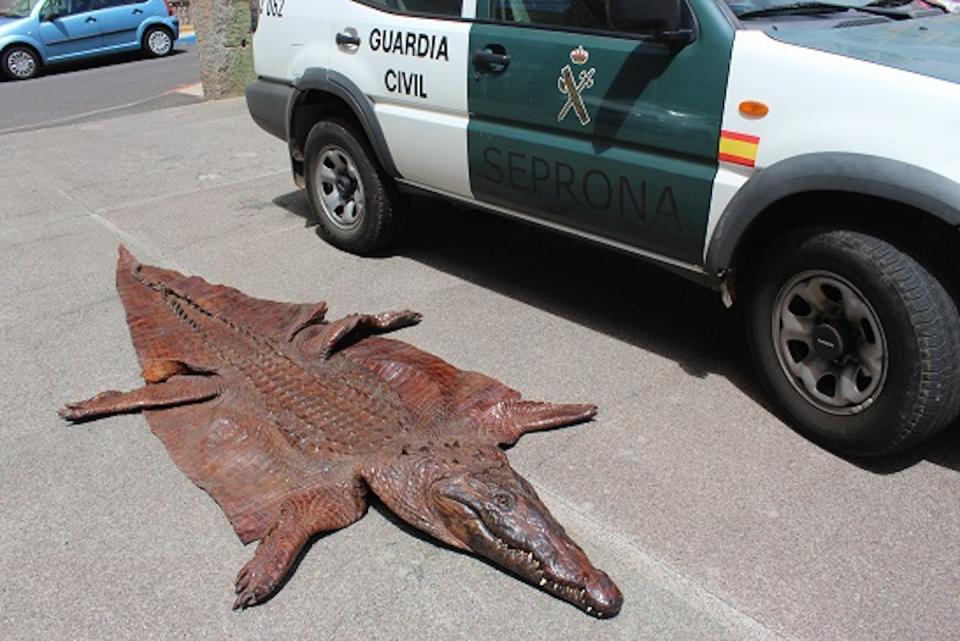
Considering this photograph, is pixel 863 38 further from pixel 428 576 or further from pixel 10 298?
pixel 10 298

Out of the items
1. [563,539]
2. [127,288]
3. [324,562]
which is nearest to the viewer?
[563,539]

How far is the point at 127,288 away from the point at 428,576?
318 cm

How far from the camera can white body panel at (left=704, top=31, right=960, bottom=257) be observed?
2977 millimetres

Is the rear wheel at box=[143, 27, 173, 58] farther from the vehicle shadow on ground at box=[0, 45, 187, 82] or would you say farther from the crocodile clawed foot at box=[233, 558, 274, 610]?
the crocodile clawed foot at box=[233, 558, 274, 610]

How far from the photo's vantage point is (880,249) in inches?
125

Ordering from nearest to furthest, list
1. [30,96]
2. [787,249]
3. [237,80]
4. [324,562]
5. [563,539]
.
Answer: [563,539]
[324,562]
[787,249]
[237,80]
[30,96]

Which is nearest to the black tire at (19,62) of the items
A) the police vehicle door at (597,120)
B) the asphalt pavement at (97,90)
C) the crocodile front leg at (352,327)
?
the asphalt pavement at (97,90)

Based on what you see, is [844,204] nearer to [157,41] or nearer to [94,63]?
[157,41]

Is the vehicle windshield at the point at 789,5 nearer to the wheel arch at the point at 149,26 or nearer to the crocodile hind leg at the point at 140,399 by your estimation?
the crocodile hind leg at the point at 140,399

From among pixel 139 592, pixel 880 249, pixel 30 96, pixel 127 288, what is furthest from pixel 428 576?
pixel 30 96

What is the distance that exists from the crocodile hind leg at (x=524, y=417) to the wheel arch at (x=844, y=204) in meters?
0.84

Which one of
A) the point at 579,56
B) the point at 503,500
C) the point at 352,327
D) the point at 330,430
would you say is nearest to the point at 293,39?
the point at 352,327

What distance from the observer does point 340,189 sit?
5.73 metres

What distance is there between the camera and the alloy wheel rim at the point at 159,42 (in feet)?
59.5
